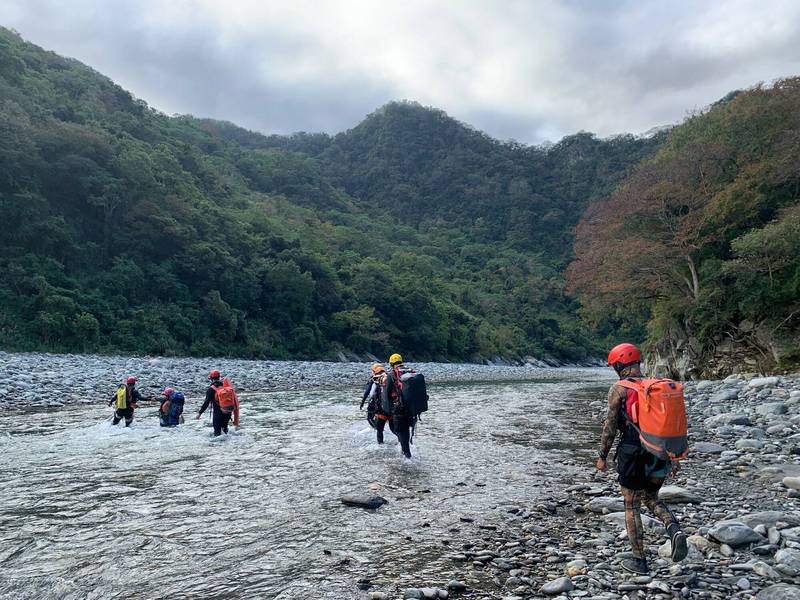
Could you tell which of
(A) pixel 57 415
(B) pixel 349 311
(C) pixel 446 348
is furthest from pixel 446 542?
(C) pixel 446 348

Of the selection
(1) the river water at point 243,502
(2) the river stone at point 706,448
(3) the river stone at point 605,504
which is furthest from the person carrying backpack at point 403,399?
(2) the river stone at point 706,448

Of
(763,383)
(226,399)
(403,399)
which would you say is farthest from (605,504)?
(763,383)

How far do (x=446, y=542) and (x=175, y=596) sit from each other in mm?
2767

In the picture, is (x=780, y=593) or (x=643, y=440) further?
(x=643, y=440)

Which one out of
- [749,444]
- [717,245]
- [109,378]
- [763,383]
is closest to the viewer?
[749,444]

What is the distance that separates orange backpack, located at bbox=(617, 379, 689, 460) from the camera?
169 inches

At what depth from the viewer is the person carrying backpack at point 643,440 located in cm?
434

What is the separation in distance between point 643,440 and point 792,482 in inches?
164

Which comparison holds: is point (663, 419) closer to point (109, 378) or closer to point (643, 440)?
point (643, 440)

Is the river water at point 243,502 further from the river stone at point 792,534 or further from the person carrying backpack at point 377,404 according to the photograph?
the river stone at point 792,534

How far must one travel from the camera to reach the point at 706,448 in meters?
9.84

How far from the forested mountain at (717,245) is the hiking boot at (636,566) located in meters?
20.6

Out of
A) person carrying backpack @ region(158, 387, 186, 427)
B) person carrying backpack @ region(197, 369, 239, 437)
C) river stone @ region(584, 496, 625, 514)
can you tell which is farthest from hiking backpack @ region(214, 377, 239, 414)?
river stone @ region(584, 496, 625, 514)

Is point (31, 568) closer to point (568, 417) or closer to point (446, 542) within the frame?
point (446, 542)
